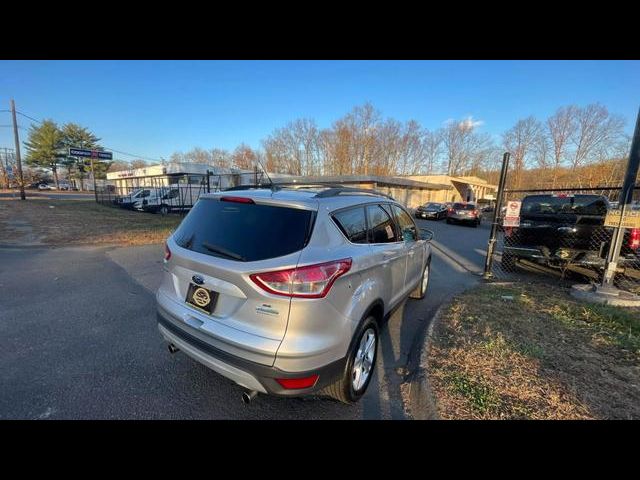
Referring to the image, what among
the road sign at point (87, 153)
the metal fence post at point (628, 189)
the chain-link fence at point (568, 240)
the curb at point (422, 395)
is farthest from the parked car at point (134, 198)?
the metal fence post at point (628, 189)

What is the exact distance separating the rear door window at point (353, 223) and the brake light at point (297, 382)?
106 centimetres

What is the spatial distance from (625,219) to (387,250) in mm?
4665

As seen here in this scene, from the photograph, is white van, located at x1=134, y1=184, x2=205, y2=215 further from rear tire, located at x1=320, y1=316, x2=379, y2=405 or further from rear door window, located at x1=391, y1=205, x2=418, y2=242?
rear tire, located at x1=320, y1=316, x2=379, y2=405

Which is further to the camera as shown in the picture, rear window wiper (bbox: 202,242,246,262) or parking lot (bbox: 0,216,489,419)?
parking lot (bbox: 0,216,489,419)

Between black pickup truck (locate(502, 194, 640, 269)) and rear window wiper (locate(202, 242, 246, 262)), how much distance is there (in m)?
6.71

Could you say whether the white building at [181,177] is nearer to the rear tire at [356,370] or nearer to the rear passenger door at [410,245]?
the rear passenger door at [410,245]

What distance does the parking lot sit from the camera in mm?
2293

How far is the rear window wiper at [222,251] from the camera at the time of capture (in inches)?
79.1

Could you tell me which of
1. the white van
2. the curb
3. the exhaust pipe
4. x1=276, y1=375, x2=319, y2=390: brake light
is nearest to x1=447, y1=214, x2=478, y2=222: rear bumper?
the white van

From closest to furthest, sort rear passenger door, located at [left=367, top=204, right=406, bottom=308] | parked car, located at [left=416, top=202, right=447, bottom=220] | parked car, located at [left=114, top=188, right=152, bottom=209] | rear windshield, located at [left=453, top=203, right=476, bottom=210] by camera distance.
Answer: rear passenger door, located at [left=367, top=204, right=406, bottom=308], rear windshield, located at [left=453, top=203, right=476, bottom=210], parked car, located at [left=114, top=188, right=152, bottom=209], parked car, located at [left=416, top=202, right=447, bottom=220]

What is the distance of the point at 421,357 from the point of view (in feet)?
9.98

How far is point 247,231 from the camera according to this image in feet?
7.01
